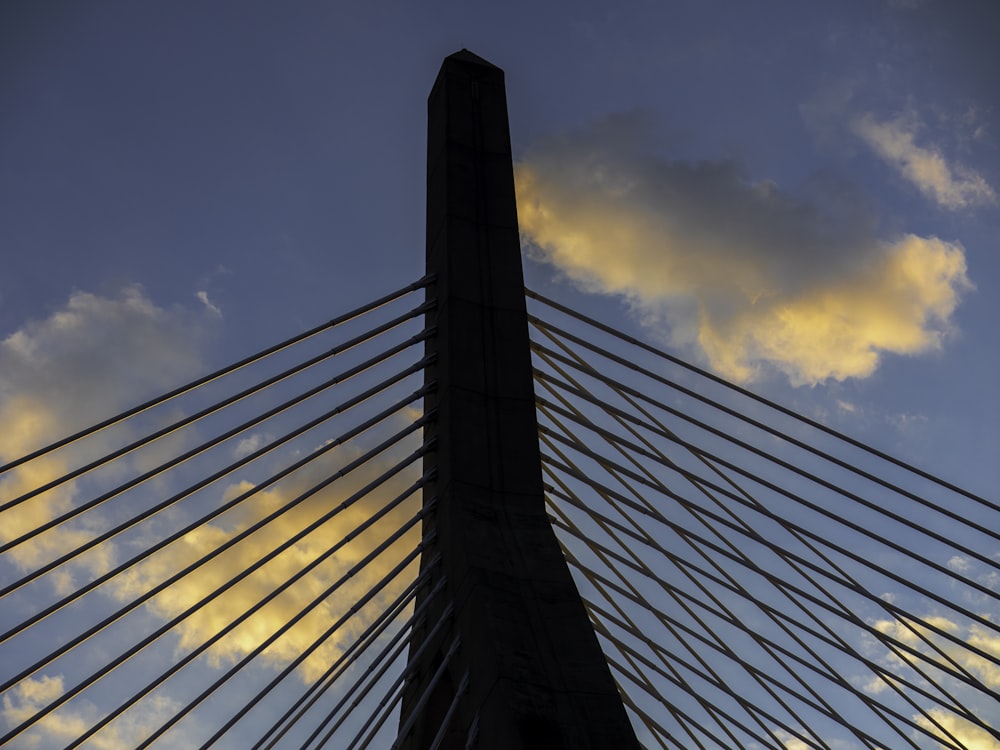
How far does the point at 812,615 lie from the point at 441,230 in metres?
6.69

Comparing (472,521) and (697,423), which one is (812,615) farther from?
(472,521)

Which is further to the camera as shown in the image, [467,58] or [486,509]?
[467,58]

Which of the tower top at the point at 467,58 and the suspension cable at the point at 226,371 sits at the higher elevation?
the tower top at the point at 467,58

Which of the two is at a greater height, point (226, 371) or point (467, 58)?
point (467, 58)

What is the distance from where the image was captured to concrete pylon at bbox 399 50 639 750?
9781 mm

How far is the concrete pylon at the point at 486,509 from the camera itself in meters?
9.78

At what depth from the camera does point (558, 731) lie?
371 inches

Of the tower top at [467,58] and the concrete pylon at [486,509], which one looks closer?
the concrete pylon at [486,509]

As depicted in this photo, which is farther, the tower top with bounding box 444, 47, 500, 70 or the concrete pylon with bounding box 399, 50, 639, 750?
the tower top with bounding box 444, 47, 500, 70

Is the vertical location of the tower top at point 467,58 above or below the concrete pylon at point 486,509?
above

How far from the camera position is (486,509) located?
11773mm

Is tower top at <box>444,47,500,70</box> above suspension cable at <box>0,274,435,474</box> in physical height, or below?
above

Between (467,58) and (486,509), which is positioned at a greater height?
(467,58)

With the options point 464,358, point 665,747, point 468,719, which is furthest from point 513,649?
point 464,358
